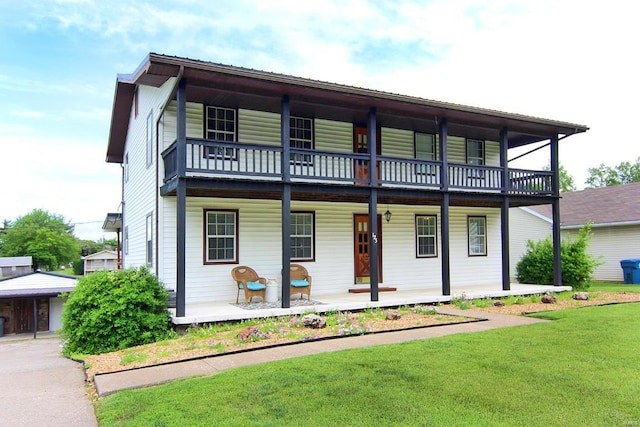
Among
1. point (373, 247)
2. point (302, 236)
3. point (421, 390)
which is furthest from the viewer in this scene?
point (302, 236)

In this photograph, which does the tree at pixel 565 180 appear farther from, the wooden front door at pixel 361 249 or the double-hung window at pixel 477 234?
the wooden front door at pixel 361 249

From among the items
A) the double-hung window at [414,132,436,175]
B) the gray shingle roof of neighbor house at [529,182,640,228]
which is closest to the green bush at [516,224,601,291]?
the double-hung window at [414,132,436,175]

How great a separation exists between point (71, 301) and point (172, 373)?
14.9 ft

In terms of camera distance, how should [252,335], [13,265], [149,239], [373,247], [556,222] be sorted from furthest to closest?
[13,265] → [556,222] → [149,239] → [373,247] → [252,335]

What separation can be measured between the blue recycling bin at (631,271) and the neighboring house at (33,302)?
25957 mm

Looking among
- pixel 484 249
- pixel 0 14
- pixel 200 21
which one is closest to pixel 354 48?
pixel 200 21

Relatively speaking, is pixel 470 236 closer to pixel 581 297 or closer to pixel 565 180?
pixel 581 297

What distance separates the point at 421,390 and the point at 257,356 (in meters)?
3.07

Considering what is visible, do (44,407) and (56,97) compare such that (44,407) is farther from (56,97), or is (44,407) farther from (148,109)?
(56,97)

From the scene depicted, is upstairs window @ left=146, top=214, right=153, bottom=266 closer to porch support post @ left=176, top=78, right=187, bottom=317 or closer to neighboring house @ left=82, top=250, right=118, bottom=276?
porch support post @ left=176, top=78, right=187, bottom=317

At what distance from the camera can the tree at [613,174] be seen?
2053 inches

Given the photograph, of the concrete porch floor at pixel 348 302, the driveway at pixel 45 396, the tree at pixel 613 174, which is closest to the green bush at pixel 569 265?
the concrete porch floor at pixel 348 302

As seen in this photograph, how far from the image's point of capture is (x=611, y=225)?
21.8 meters

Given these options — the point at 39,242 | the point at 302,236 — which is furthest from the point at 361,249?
the point at 39,242
